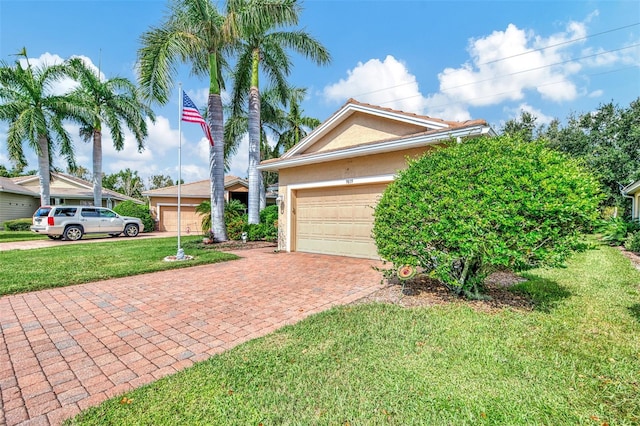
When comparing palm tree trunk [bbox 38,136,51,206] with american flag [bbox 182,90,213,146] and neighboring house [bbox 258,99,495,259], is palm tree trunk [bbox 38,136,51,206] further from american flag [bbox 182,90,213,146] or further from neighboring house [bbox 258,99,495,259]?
neighboring house [bbox 258,99,495,259]

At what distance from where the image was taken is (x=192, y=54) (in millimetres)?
11359

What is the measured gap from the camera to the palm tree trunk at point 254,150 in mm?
13406

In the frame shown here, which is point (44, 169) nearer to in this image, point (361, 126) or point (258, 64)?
point (258, 64)

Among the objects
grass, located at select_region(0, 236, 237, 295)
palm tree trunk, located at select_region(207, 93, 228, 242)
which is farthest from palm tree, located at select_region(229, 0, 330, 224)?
grass, located at select_region(0, 236, 237, 295)

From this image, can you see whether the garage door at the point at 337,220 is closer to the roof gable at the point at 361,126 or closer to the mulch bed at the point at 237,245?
the roof gable at the point at 361,126

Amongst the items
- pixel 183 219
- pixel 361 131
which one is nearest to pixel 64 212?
pixel 183 219

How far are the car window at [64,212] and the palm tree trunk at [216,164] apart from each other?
815cm

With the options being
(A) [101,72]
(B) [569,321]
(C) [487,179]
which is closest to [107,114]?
(A) [101,72]

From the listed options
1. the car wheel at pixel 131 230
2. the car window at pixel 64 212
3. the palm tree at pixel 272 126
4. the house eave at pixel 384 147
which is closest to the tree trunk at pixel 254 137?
the house eave at pixel 384 147

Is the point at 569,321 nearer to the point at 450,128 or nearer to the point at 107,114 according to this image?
the point at 450,128

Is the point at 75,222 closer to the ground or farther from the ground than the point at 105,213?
closer to the ground

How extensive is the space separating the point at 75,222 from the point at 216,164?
865 centimetres

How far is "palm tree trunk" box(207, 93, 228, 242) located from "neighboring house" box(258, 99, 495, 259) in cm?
235

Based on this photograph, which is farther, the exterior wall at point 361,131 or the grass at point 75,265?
the exterior wall at point 361,131
